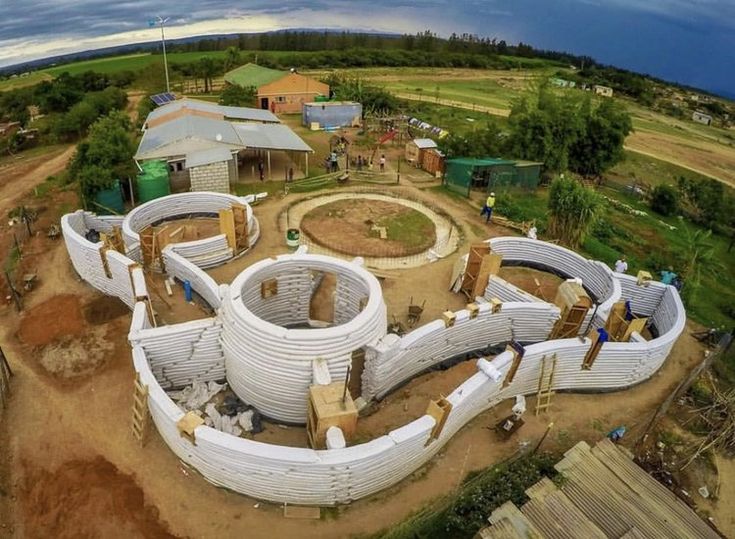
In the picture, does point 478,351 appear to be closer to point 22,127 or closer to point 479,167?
point 479,167

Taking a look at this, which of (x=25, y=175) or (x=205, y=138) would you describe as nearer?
→ (x=205, y=138)

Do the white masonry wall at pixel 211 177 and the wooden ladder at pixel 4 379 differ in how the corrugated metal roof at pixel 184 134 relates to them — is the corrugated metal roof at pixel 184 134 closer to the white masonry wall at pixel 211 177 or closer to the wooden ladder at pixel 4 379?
the white masonry wall at pixel 211 177

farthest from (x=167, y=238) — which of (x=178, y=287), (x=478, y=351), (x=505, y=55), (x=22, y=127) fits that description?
(x=505, y=55)

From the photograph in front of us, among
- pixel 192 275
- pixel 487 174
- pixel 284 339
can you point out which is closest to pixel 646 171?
pixel 487 174

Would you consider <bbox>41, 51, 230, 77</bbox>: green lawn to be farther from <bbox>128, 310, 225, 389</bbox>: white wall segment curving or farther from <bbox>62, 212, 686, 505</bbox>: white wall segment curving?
<bbox>128, 310, 225, 389</bbox>: white wall segment curving

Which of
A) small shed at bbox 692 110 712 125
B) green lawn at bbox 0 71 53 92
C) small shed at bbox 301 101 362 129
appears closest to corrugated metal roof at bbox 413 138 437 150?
small shed at bbox 301 101 362 129

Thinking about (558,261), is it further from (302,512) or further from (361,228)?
(302,512)
